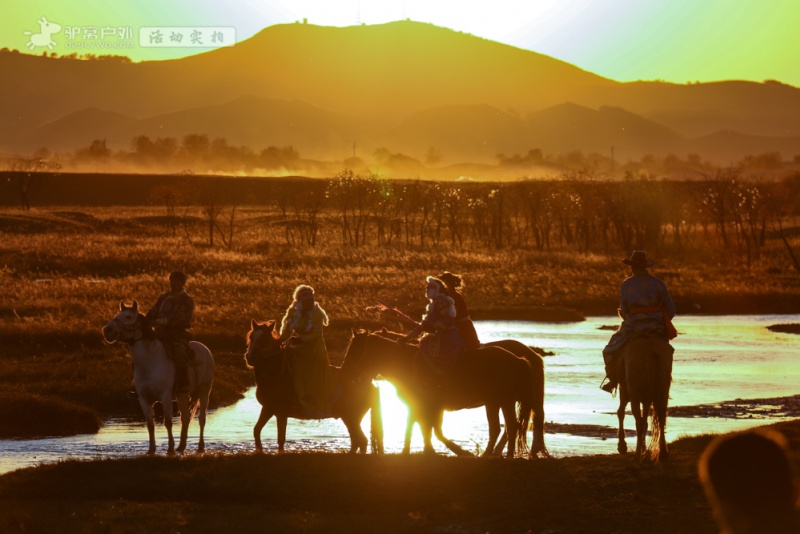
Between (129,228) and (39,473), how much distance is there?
322 feet

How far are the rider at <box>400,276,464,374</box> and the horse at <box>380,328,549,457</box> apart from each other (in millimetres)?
538

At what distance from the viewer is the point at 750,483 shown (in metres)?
5.28

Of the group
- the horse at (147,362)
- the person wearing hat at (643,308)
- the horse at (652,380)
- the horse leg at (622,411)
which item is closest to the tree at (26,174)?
the horse at (147,362)

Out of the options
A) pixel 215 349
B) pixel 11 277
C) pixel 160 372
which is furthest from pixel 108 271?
pixel 160 372

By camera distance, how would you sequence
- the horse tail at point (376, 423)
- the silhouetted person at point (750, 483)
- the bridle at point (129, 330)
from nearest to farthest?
1. the silhouetted person at point (750, 483)
2. the bridle at point (129, 330)
3. the horse tail at point (376, 423)

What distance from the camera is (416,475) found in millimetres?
17016

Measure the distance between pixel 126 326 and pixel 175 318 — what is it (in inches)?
37.7

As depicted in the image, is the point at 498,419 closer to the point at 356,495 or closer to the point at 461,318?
the point at 461,318

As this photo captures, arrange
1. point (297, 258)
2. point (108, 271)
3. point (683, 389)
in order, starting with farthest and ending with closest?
point (297, 258)
point (108, 271)
point (683, 389)

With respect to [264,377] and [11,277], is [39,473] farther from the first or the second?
[11,277]

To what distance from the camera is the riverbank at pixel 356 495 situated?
1460 cm

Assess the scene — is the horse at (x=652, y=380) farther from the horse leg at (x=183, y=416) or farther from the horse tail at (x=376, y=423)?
the horse leg at (x=183, y=416)

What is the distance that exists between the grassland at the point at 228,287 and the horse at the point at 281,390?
28.0 feet

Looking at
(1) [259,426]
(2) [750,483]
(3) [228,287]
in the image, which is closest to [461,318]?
(1) [259,426]
